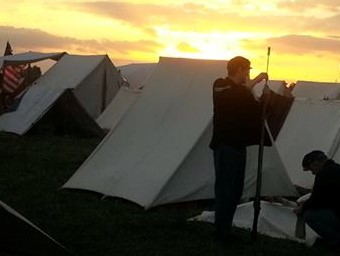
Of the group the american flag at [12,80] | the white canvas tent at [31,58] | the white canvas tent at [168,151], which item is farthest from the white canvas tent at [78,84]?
→ the white canvas tent at [168,151]

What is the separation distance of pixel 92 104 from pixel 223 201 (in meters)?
14.5

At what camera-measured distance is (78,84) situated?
61.3ft

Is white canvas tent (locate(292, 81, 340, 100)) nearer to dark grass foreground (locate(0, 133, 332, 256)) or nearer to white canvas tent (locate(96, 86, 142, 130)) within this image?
white canvas tent (locate(96, 86, 142, 130))

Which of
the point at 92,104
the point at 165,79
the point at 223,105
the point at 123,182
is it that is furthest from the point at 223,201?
the point at 92,104

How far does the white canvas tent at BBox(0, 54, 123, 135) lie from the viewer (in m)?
16.7

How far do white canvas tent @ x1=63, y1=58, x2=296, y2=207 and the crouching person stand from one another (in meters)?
1.89

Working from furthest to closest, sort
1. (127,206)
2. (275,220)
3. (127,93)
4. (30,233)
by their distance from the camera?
(127,93) < (127,206) < (275,220) < (30,233)

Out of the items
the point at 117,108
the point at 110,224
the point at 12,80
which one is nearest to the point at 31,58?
the point at 117,108

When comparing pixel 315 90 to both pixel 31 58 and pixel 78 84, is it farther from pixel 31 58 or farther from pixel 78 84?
pixel 31 58

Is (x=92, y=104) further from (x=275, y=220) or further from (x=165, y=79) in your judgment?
(x=275, y=220)

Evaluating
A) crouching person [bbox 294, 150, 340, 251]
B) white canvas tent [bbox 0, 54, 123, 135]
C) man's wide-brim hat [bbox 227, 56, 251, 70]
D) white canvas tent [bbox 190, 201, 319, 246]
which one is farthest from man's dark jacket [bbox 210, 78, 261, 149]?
white canvas tent [bbox 0, 54, 123, 135]

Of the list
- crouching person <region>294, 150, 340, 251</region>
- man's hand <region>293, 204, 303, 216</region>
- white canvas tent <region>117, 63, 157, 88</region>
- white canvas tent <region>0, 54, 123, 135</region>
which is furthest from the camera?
white canvas tent <region>117, 63, 157, 88</region>

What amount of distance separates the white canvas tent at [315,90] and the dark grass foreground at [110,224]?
11318mm

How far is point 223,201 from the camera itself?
6008 mm
